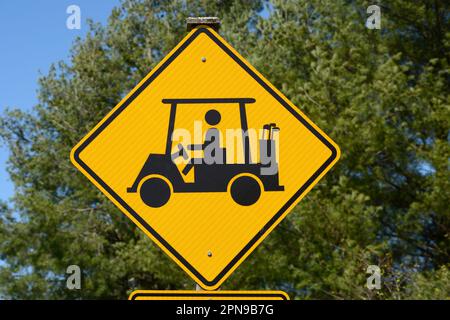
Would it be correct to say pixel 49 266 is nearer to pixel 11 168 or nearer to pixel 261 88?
pixel 11 168

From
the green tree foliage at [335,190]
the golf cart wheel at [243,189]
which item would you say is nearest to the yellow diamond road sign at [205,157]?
the golf cart wheel at [243,189]

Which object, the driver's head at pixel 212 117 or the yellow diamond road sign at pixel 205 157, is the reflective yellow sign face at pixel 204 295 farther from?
the driver's head at pixel 212 117

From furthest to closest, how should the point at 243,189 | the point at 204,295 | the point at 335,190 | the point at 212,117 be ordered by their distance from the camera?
the point at 335,190, the point at 212,117, the point at 243,189, the point at 204,295

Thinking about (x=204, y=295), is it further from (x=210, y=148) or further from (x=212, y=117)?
(x=212, y=117)

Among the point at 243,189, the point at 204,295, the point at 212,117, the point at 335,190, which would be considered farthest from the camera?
the point at 335,190

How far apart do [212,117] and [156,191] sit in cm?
51

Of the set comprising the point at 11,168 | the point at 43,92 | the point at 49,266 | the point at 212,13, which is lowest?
the point at 49,266

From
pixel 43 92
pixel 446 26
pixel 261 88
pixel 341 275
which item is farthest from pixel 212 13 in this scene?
pixel 261 88

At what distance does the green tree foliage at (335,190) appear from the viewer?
16.9 meters

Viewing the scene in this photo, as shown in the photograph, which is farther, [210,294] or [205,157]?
[205,157]

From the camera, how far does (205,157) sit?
13.6 feet

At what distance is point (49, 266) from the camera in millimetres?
26016

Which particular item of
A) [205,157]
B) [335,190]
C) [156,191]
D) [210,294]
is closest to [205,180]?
[205,157]

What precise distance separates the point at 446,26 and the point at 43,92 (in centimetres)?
1483
